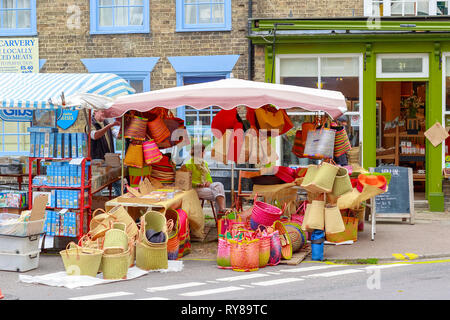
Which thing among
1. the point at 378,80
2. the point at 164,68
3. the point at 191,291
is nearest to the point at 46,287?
the point at 191,291

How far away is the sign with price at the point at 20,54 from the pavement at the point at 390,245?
6.11 meters

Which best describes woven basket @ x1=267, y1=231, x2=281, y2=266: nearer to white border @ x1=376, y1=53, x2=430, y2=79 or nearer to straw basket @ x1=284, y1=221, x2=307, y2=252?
straw basket @ x1=284, y1=221, x2=307, y2=252

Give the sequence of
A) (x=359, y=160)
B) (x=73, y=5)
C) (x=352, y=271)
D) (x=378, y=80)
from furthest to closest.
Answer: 1. (x=73, y=5)
2. (x=378, y=80)
3. (x=359, y=160)
4. (x=352, y=271)

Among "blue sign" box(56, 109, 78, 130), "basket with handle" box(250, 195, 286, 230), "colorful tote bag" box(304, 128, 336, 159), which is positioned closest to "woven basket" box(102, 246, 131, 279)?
"basket with handle" box(250, 195, 286, 230)

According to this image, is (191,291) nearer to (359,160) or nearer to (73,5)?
(359,160)

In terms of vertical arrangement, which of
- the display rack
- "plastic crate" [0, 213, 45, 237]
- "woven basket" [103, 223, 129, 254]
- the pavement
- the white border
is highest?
the white border

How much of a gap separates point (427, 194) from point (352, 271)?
6483 millimetres

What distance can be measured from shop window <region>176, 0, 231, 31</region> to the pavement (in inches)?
193

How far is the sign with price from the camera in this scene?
598 inches

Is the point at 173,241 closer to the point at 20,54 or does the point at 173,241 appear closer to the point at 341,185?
the point at 341,185

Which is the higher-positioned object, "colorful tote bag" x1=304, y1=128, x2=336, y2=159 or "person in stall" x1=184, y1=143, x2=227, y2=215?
"colorful tote bag" x1=304, y1=128, x2=336, y2=159

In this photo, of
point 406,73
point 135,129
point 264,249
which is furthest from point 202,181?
point 406,73

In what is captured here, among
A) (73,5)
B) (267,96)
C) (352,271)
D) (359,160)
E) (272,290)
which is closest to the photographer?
(272,290)

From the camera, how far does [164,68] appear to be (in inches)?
588
